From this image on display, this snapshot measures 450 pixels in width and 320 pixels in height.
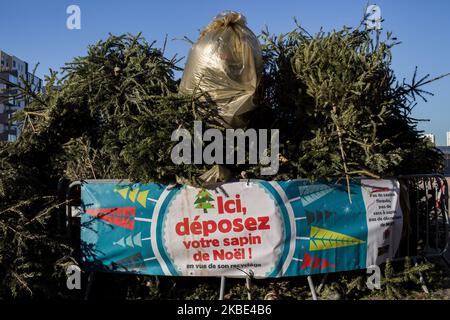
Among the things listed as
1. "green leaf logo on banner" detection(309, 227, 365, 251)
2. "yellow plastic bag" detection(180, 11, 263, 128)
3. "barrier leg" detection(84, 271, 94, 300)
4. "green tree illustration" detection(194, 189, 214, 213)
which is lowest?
"barrier leg" detection(84, 271, 94, 300)

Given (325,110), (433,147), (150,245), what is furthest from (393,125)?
(150,245)

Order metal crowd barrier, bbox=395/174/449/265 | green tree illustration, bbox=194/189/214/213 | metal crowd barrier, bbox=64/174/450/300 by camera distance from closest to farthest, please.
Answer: green tree illustration, bbox=194/189/214/213, metal crowd barrier, bbox=64/174/450/300, metal crowd barrier, bbox=395/174/449/265

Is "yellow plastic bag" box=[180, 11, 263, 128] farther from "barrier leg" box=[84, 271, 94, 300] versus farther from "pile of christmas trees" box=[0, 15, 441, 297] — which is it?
"barrier leg" box=[84, 271, 94, 300]

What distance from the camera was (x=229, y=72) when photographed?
14.5ft

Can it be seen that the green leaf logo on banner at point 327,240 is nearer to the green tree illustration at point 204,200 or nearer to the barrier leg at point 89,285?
the green tree illustration at point 204,200

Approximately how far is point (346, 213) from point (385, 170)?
0.78 m

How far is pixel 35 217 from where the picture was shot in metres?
4.25

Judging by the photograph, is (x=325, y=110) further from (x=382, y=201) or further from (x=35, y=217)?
(x=35, y=217)

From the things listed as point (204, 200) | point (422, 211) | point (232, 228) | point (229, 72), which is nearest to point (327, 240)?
point (232, 228)

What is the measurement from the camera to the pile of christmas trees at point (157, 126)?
4223 millimetres
